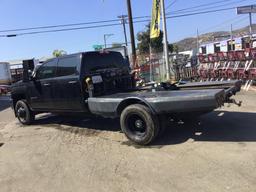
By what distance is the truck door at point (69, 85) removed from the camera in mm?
8680

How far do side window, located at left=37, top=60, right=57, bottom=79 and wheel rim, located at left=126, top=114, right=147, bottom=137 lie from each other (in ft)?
9.57

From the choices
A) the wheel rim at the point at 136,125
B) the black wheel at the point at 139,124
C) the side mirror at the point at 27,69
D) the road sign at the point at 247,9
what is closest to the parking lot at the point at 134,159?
the black wheel at the point at 139,124

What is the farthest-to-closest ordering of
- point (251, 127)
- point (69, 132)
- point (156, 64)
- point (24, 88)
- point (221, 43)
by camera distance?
point (221, 43)
point (156, 64)
point (24, 88)
point (69, 132)
point (251, 127)

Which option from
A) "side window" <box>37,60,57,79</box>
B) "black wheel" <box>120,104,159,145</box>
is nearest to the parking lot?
"black wheel" <box>120,104,159,145</box>

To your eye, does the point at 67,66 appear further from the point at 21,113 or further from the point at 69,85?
the point at 21,113

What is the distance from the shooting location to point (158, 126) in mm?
7098

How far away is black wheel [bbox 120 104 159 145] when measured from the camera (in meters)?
7.05

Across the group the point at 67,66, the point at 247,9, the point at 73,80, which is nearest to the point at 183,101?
the point at 73,80

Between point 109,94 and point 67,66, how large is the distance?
1.25 meters

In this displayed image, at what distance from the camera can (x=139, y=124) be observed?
735 cm

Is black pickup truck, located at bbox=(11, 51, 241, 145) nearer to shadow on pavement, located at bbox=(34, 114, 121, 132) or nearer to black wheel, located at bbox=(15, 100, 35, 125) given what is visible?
black wheel, located at bbox=(15, 100, 35, 125)

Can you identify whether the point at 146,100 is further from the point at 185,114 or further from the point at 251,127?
the point at 251,127

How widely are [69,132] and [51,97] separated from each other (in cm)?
106

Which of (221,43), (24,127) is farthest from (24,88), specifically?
(221,43)
